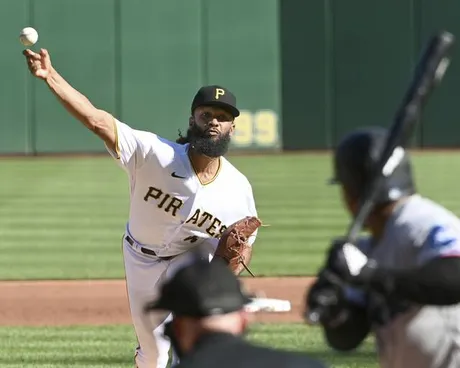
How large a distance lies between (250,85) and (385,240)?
20673 millimetres

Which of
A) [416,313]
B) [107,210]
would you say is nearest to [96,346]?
[416,313]

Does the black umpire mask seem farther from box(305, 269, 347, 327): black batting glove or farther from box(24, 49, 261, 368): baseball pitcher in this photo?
box(305, 269, 347, 327): black batting glove

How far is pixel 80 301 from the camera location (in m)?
10.5

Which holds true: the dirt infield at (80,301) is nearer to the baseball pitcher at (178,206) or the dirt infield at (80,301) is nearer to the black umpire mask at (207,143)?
the baseball pitcher at (178,206)

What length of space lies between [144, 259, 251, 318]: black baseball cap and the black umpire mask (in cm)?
367

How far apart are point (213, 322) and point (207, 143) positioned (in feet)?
12.7

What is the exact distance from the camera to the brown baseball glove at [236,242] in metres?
6.51

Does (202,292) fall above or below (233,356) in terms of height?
above

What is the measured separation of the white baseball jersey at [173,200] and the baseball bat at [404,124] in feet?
10.7

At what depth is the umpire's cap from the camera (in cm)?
334

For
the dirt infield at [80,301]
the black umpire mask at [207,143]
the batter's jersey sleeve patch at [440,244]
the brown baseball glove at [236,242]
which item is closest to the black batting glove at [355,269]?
the batter's jersey sleeve patch at [440,244]

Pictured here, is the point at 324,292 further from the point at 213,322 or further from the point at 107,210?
the point at 107,210

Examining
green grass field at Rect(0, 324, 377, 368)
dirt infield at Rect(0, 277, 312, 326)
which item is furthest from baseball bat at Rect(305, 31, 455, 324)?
dirt infield at Rect(0, 277, 312, 326)

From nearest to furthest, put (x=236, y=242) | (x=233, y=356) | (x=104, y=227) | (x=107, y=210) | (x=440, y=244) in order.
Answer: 1. (x=233, y=356)
2. (x=440, y=244)
3. (x=236, y=242)
4. (x=104, y=227)
5. (x=107, y=210)
